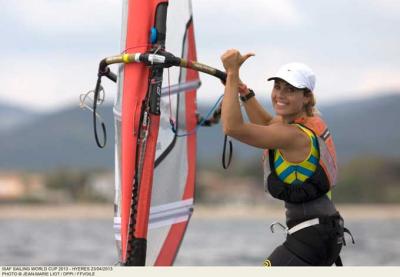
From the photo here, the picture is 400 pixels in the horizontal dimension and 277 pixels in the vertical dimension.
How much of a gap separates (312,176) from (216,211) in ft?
300

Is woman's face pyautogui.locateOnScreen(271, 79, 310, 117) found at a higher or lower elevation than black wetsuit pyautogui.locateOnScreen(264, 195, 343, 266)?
higher

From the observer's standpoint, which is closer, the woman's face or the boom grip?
the woman's face

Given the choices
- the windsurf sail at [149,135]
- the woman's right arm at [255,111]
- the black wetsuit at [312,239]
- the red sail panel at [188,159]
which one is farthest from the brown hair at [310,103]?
the red sail panel at [188,159]

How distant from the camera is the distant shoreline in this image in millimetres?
90688

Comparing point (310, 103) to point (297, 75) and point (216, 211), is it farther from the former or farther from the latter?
point (216, 211)

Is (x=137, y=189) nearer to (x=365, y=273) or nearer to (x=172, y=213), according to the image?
(x=172, y=213)

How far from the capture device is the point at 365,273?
447 cm

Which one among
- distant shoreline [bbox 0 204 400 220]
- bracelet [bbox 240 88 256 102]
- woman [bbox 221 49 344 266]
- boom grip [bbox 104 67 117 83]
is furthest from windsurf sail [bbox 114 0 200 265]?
distant shoreline [bbox 0 204 400 220]

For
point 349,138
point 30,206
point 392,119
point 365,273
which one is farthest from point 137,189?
point 392,119

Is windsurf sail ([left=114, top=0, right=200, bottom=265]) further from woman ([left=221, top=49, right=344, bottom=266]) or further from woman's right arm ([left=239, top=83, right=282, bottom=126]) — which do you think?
woman ([left=221, top=49, right=344, bottom=266])

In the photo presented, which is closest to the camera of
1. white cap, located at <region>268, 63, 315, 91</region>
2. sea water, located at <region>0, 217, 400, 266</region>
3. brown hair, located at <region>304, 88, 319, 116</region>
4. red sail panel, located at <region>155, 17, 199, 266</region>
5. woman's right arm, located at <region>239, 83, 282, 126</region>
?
white cap, located at <region>268, 63, 315, 91</region>

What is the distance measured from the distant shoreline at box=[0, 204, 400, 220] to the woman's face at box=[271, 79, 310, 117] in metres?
85.4

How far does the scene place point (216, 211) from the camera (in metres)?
95.6

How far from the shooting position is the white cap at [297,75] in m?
4.45
